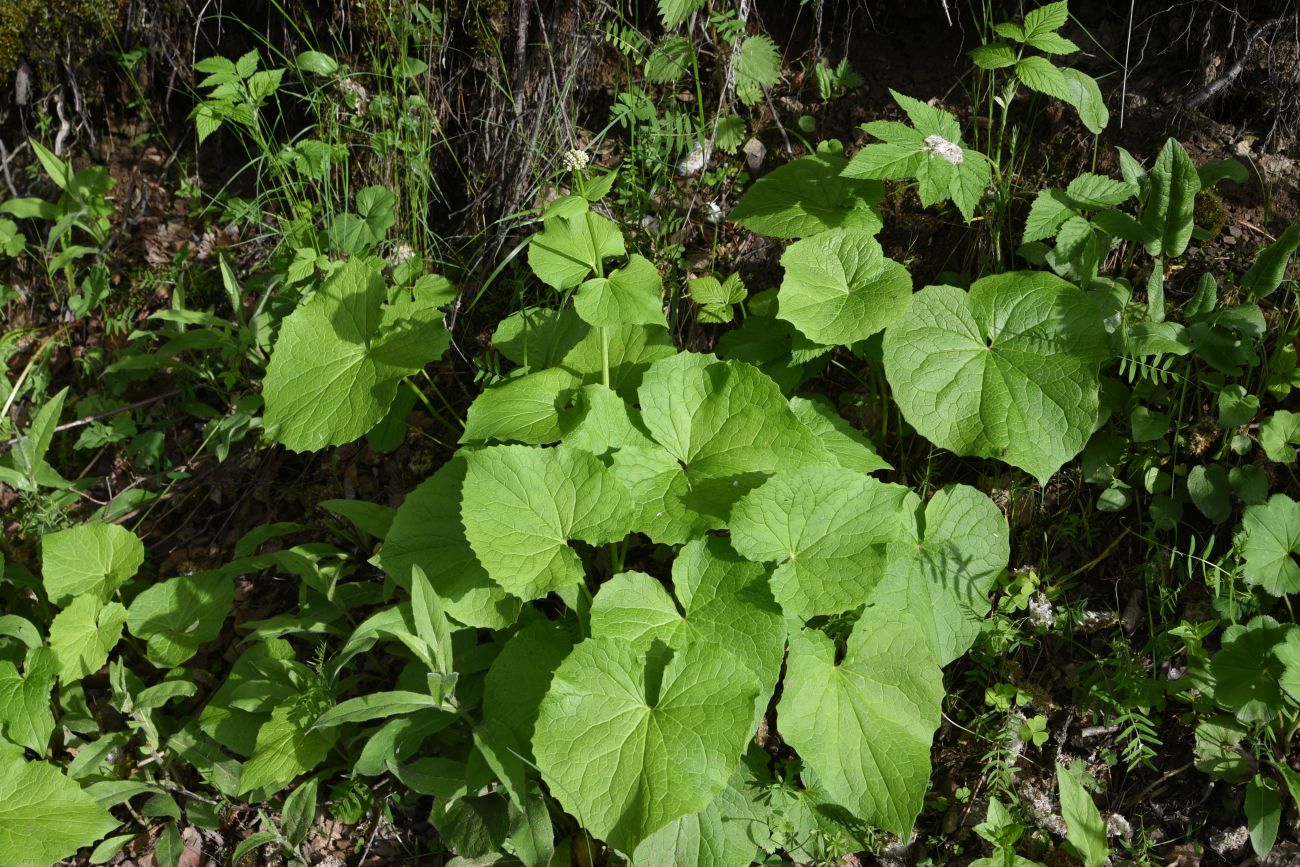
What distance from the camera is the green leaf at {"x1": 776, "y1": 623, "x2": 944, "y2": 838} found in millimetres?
1969

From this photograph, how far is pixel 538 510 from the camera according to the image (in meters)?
2.13

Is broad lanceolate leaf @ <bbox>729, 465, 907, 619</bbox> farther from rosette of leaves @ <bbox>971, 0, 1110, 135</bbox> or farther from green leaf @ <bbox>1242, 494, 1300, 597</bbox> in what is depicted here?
rosette of leaves @ <bbox>971, 0, 1110, 135</bbox>

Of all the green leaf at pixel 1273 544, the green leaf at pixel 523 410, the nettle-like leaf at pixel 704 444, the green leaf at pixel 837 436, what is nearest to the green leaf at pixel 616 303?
the nettle-like leaf at pixel 704 444

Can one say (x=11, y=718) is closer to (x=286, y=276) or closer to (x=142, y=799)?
(x=142, y=799)

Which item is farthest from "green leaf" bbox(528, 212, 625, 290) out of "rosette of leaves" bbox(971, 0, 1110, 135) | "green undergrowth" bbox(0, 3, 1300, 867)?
"rosette of leaves" bbox(971, 0, 1110, 135)

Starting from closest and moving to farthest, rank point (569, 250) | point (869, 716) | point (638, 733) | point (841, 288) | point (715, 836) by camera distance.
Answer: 1. point (638, 733)
2. point (869, 716)
3. point (715, 836)
4. point (569, 250)
5. point (841, 288)

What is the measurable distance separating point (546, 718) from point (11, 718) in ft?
5.56

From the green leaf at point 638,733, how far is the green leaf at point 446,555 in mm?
380

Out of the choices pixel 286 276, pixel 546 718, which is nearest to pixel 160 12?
pixel 286 276

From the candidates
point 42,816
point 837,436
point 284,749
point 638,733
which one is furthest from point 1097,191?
point 42,816

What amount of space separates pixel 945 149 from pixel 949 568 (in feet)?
3.67

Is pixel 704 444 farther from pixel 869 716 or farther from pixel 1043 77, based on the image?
pixel 1043 77

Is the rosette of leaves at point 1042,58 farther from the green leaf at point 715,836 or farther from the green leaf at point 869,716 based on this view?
the green leaf at point 715,836

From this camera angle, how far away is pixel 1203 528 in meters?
2.50
